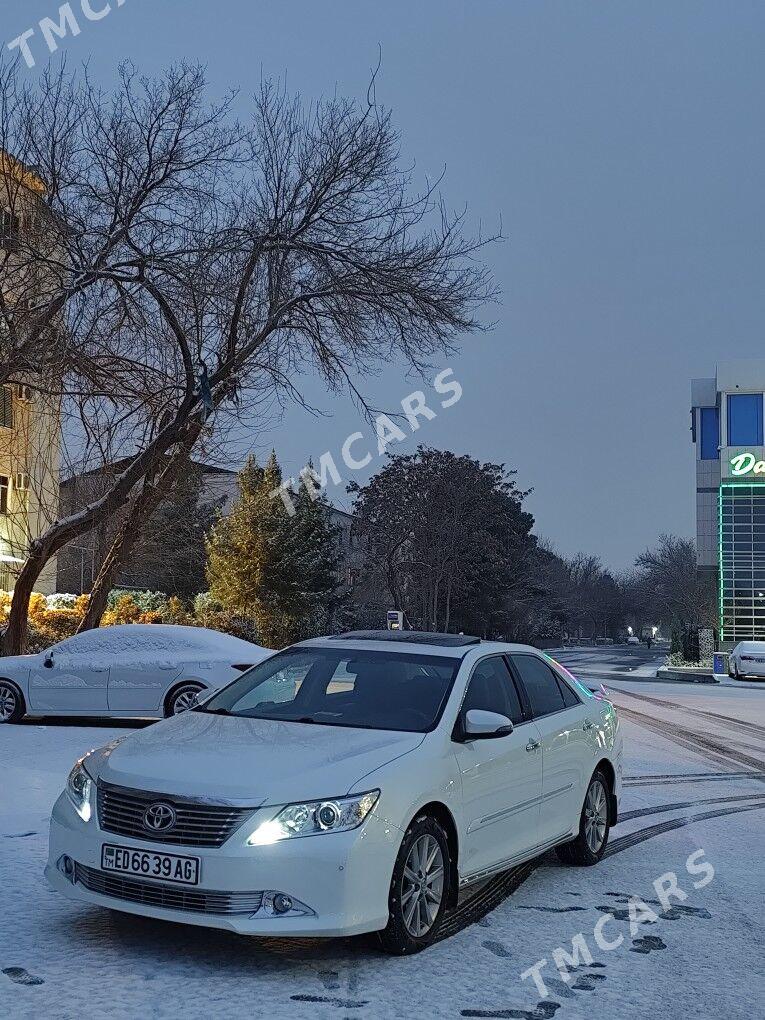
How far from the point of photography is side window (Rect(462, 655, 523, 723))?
667 centimetres

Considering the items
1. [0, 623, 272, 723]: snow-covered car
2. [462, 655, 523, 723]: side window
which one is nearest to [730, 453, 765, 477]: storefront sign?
[0, 623, 272, 723]: snow-covered car

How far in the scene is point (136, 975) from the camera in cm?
496

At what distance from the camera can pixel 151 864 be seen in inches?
203

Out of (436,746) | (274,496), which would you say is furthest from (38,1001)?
(274,496)

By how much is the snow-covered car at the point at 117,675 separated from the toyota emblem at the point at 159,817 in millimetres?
9568

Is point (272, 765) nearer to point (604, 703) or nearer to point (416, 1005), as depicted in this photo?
point (416, 1005)

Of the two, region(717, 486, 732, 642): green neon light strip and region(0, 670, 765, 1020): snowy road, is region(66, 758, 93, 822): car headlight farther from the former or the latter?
region(717, 486, 732, 642): green neon light strip

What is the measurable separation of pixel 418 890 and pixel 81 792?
1.65 meters

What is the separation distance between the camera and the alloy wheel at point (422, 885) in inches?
217

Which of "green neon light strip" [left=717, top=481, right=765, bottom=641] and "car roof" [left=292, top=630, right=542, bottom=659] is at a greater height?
"green neon light strip" [left=717, top=481, right=765, bottom=641]

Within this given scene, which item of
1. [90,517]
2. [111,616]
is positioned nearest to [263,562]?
[111,616]

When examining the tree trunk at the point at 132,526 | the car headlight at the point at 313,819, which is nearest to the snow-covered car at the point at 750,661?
the tree trunk at the point at 132,526

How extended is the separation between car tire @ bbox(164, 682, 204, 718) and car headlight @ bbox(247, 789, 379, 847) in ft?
32.0

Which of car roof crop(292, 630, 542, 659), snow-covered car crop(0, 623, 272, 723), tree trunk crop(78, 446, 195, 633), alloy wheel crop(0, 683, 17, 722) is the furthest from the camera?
tree trunk crop(78, 446, 195, 633)
